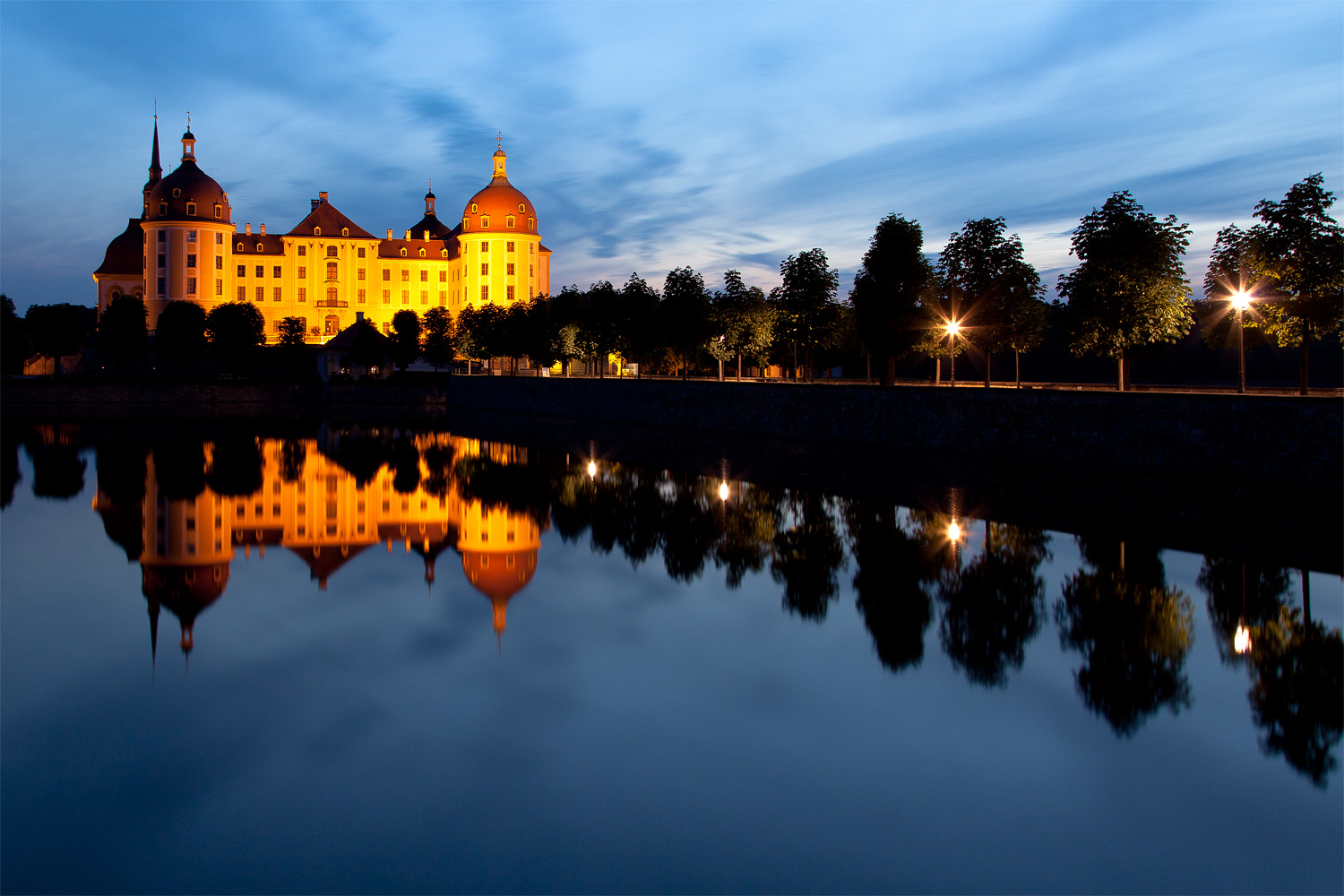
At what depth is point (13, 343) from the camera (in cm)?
6825

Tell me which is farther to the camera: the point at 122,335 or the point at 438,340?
the point at 438,340

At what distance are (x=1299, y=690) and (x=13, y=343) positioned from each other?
8055 centimetres

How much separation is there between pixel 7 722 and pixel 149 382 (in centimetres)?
6655

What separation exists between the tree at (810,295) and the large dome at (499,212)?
50.0 meters

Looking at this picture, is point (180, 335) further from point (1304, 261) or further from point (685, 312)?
point (1304, 261)

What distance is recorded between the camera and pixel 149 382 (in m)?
66.9

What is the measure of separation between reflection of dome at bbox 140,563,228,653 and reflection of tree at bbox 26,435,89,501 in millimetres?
10708

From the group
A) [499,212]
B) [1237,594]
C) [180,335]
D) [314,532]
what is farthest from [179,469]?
[499,212]

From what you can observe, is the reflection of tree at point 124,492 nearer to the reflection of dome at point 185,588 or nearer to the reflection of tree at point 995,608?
the reflection of dome at point 185,588

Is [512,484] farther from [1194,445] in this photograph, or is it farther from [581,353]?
[581,353]

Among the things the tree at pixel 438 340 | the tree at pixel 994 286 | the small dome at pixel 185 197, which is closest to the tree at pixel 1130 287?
the tree at pixel 994 286

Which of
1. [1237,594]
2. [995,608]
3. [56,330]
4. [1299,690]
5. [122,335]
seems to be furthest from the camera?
[56,330]

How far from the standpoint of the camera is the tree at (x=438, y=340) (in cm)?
7962

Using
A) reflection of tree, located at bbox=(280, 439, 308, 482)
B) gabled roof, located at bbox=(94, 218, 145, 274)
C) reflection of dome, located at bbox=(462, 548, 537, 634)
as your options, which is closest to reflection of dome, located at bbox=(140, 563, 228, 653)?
reflection of dome, located at bbox=(462, 548, 537, 634)
